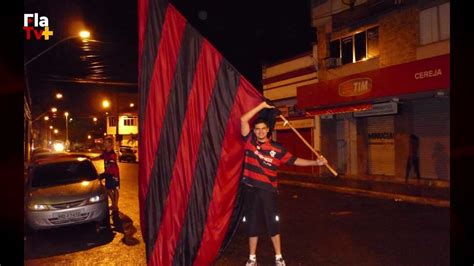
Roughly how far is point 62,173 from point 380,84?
12035 millimetres

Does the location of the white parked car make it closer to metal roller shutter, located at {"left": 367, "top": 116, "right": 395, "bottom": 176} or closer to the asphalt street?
the asphalt street

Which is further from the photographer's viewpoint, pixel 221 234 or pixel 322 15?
pixel 322 15

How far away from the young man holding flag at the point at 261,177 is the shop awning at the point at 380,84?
10.3m

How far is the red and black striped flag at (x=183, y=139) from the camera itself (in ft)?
14.6

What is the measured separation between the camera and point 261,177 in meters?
5.15

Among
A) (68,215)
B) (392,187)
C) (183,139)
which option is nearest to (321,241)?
(183,139)

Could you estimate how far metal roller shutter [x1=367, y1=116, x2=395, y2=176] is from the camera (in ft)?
57.4

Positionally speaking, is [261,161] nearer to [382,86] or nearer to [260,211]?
[260,211]

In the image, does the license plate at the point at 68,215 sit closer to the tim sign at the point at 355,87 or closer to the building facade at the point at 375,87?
the building facade at the point at 375,87

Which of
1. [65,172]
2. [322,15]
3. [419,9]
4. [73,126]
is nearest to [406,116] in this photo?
[419,9]

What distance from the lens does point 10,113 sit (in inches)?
300

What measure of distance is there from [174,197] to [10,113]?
495 cm
